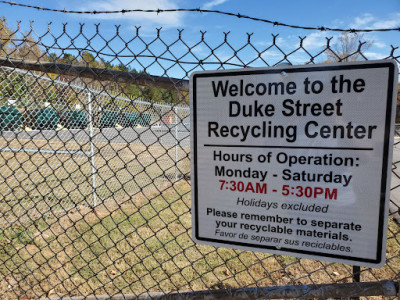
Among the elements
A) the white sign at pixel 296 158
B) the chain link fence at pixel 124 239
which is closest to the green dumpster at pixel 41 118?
the chain link fence at pixel 124 239

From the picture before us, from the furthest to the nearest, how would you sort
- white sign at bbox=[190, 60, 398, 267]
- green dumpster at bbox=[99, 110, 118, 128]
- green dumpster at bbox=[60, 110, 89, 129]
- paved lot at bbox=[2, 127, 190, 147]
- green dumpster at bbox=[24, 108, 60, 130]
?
1. green dumpster at bbox=[60, 110, 89, 129]
2. green dumpster at bbox=[24, 108, 60, 130]
3. green dumpster at bbox=[99, 110, 118, 128]
4. paved lot at bbox=[2, 127, 190, 147]
5. white sign at bbox=[190, 60, 398, 267]

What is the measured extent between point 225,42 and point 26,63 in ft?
5.01

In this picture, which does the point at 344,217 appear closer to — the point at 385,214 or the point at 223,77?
the point at 385,214

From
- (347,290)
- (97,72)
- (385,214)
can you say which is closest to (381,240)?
(385,214)

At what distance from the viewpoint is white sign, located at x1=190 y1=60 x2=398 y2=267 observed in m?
1.30

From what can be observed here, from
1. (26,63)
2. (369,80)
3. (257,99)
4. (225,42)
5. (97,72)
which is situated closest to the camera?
(369,80)

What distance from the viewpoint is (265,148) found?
1.47 meters

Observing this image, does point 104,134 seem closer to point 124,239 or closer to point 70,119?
point 70,119

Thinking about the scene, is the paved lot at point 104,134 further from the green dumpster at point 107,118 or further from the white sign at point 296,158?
the white sign at point 296,158

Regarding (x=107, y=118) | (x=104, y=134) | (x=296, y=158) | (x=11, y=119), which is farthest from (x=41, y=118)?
(x=104, y=134)

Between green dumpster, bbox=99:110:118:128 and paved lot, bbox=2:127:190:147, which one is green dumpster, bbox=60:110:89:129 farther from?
green dumpster, bbox=99:110:118:128

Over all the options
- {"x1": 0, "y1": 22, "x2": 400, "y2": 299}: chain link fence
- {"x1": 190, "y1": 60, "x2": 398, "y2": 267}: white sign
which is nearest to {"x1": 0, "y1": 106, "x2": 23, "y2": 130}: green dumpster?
{"x1": 0, "y1": 22, "x2": 400, "y2": 299}: chain link fence

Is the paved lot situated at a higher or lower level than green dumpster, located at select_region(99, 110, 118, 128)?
lower

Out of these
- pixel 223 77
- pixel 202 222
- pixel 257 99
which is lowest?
pixel 202 222
